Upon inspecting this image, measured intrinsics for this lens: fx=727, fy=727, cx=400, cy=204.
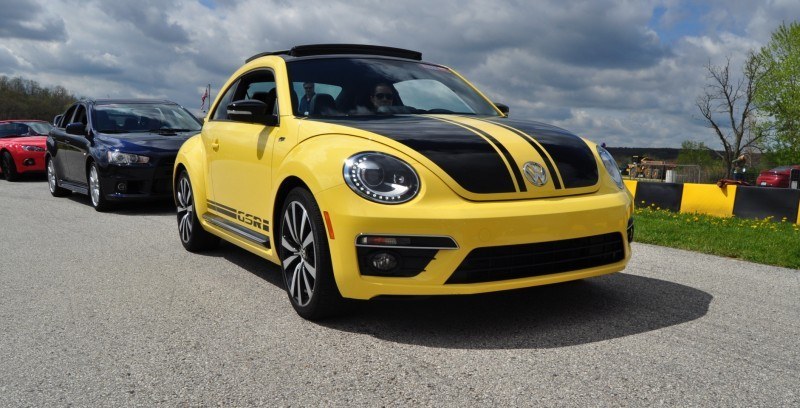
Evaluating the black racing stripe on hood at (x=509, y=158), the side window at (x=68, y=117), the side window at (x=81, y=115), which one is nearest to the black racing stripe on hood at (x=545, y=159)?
the black racing stripe on hood at (x=509, y=158)

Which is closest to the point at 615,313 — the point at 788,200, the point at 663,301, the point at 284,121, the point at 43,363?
the point at 663,301

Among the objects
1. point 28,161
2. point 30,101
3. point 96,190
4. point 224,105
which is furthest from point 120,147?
point 30,101

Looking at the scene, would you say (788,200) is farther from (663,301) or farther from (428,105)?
(428,105)

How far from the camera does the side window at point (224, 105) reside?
595 cm

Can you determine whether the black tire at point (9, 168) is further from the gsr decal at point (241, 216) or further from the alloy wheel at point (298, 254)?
the alloy wheel at point (298, 254)

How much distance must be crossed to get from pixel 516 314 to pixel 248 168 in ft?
6.83

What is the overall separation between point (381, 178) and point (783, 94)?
44714 mm

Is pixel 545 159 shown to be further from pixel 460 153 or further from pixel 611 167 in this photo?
pixel 611 167

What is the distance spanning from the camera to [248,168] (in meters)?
5.00

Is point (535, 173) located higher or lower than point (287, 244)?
higher

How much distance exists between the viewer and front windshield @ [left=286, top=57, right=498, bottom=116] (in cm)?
474

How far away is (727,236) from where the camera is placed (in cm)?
776

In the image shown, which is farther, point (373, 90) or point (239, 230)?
point (239, 230)

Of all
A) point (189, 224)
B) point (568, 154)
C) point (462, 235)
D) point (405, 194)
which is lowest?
point (189, 224)
